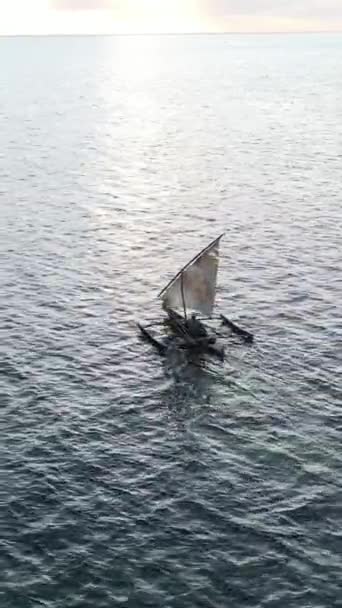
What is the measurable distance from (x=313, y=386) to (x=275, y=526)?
17151 mm

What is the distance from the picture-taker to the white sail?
Answer: 66.6 meters

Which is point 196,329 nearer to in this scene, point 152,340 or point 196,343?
point 196,343

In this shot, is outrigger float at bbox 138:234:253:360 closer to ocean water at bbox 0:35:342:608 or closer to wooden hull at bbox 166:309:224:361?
wooden hull at bbox 166:309:224:361

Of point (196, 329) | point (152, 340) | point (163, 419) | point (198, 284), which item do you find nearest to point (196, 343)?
point (196, 329)

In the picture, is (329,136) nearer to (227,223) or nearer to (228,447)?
(227,223)

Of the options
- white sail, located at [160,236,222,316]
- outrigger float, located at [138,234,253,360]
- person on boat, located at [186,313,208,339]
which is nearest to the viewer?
person on boat, located at [186,313,208,339]

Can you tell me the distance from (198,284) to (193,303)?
1.80m

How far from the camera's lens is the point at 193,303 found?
6775cm

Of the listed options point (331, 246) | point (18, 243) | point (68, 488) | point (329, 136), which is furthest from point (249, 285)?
point (329, 136)

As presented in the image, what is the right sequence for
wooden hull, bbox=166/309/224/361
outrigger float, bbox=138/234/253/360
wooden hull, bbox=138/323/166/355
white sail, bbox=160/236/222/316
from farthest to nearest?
white sail, bbox=160/236/222/316
outrigger float, bbox=138/234/253/360
wooden hull, bbox=138/323/166/355
wooden hull, bbox=166/309/224/361

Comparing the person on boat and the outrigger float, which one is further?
the outrigger float

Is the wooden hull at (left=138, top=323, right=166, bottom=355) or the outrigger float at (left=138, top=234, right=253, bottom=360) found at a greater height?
the outrigger float at (left=138, top=234, right=253, bottom=360)

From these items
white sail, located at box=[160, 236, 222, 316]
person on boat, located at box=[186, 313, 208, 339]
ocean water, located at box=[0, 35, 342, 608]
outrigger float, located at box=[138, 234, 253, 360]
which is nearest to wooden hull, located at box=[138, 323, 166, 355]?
outrigger float, located at box=[138, 234, 253, 360]

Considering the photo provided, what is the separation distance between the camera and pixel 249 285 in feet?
260
